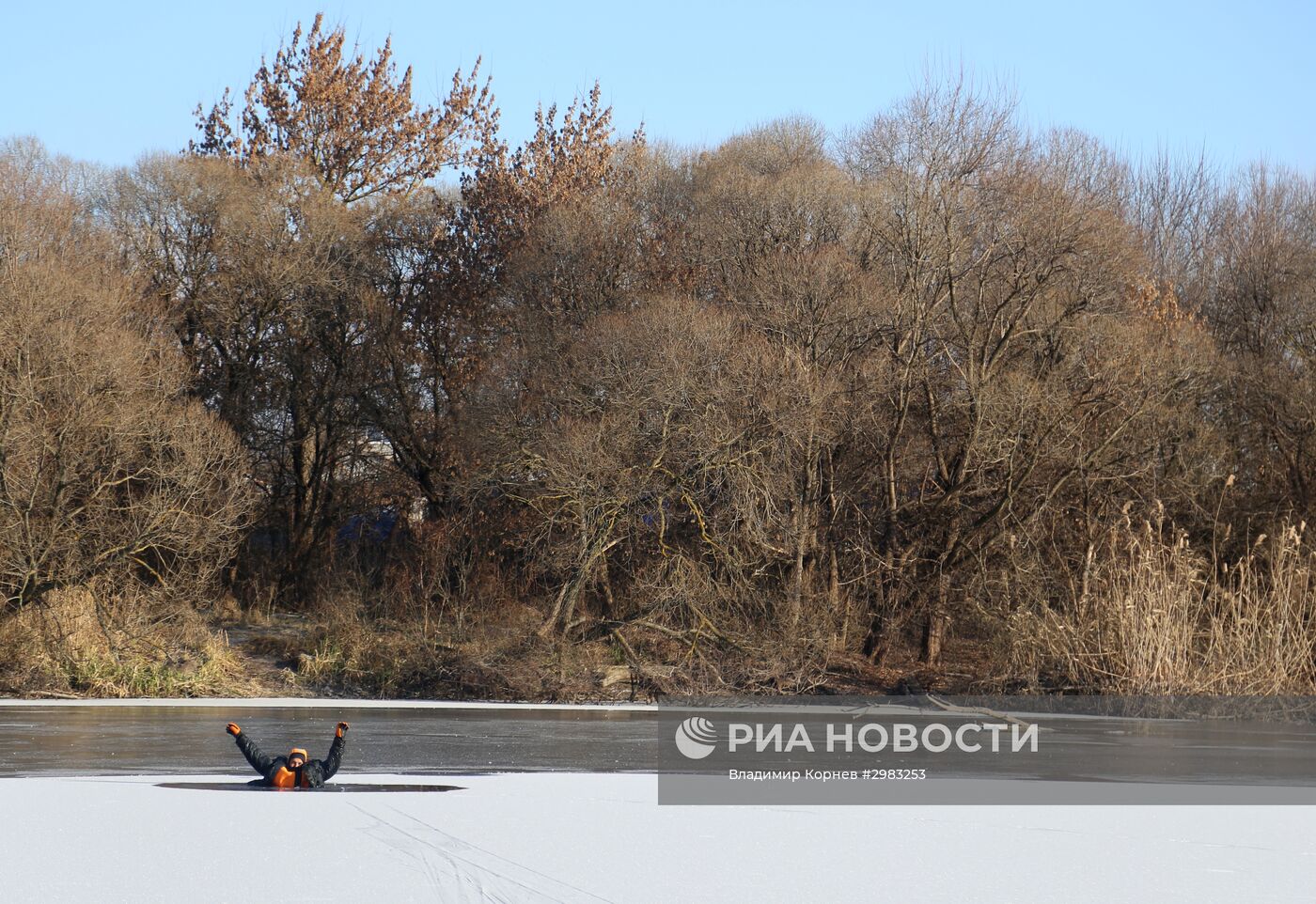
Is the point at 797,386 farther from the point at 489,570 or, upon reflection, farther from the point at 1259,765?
the point at 1259,765

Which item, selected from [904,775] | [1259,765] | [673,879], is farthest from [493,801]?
[1259,765]

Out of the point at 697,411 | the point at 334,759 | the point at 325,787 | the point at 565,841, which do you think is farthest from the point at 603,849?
the point at 697,411

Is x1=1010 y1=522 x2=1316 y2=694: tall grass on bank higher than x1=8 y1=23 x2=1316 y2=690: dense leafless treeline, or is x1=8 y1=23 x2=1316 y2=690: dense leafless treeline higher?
x1=8 y1=23 x2=1316 y2=690: dense leafless treeline

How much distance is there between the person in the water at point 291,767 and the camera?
34.6 feet

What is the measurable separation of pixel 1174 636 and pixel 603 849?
39.2 ft

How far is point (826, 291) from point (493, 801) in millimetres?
15051

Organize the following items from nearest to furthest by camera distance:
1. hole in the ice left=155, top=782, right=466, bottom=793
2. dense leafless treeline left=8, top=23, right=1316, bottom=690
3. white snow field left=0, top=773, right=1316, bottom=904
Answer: white snow field left=0, top=773, right=1316, bottom=904 → hole in the ice left=155, top=782, right=466, bottom=793 → dense leafless treeline left=8, top=23, right=1316, bottom=690

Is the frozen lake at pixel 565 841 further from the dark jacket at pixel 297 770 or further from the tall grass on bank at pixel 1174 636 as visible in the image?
the tall grass on bank at pixel 1174 636

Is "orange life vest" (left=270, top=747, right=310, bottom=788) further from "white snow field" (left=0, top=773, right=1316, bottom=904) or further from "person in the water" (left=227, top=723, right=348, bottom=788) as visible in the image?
"white snow field" (left=0, top=773, right=1316, bottom=904)

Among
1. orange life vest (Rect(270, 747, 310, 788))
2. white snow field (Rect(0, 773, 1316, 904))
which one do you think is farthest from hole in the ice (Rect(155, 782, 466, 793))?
white snow field (Rect(0, 773, 1316, 904))

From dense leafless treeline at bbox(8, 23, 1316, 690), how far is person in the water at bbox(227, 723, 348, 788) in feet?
34.5

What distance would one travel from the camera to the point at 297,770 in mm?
10594

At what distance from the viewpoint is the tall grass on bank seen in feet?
59.9

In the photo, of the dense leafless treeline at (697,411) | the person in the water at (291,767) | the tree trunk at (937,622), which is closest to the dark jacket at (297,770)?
the person in the water at (291,767)
